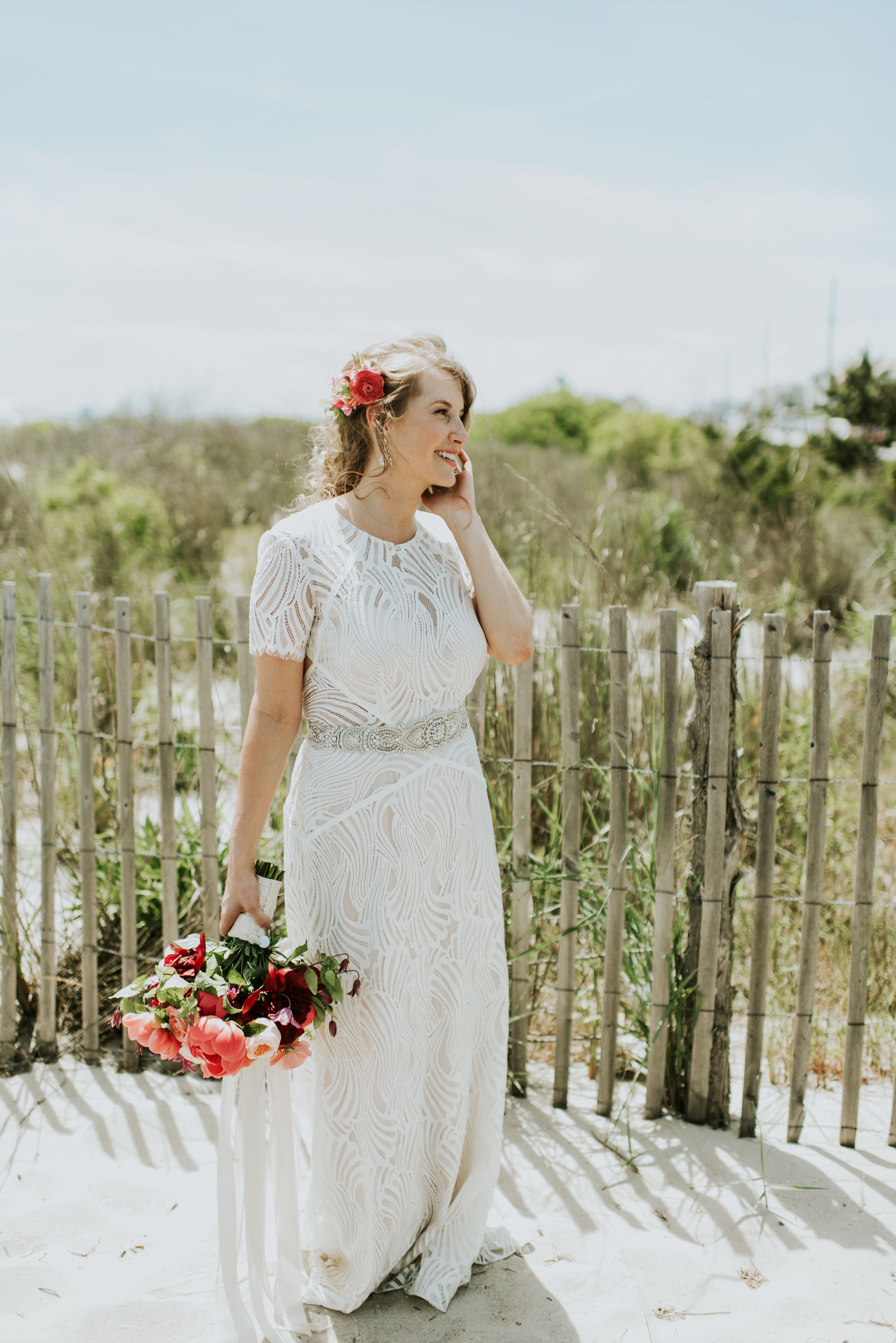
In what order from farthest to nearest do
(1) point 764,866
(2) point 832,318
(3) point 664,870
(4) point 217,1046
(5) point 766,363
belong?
(2) point 832,318, (5) point 766,363, (3) point 664,870, (1) point 764,866, (4) point 217,1046

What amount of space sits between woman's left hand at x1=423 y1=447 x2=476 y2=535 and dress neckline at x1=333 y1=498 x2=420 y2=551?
110 mm

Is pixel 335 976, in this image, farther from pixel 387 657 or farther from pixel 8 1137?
pixel 8 1137

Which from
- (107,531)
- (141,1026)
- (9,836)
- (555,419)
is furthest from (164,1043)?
(555,419)

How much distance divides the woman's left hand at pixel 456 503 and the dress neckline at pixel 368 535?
0.11m

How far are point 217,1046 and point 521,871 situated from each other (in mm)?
1303

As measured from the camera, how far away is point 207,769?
9.20ft

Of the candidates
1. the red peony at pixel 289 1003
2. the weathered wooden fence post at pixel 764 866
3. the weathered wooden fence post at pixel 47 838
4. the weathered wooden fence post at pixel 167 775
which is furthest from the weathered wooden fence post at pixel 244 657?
the weathered wooden fence post at pixel 764 866

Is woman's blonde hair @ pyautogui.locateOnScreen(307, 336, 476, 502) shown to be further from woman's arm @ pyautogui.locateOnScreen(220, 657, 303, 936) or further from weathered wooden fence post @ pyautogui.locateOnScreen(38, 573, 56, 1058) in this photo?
weathered wooden fence post @ pyautogui.locateOnScreen(38, 573, 56, 1058)

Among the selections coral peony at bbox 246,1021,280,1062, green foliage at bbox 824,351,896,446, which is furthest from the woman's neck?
green foliage at bbox 824,351,896,446

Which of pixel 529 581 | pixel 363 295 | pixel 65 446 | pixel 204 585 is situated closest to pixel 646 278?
pixel 363 295

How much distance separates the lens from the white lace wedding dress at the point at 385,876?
177cm

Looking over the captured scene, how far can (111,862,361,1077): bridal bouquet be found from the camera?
159 centimetres

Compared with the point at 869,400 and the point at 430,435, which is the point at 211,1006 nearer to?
the point at 430,435

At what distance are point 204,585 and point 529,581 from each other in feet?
13.2
